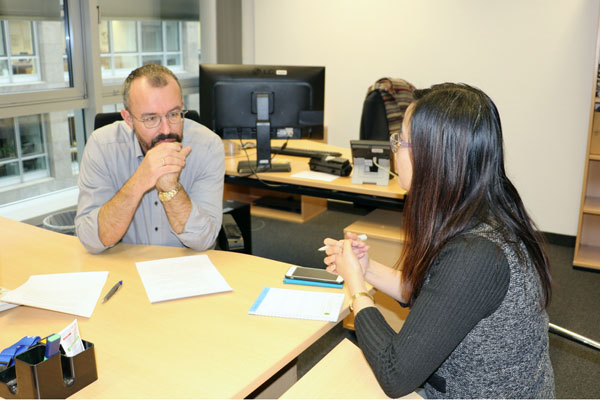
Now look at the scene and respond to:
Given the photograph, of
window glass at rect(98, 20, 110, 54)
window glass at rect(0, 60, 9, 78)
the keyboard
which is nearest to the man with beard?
the keyboard

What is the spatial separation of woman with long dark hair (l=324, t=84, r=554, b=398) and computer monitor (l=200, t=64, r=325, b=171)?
1.81 meters

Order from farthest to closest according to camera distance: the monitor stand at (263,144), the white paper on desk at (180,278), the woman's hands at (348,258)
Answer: the monitor stand at (263,144)
the white paper on desk at (180,278)
the woman's hands at (348,258)

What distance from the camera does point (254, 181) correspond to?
9.86 ft

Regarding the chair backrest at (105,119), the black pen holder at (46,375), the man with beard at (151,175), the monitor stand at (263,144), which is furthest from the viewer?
the monitor stand at (263,144)

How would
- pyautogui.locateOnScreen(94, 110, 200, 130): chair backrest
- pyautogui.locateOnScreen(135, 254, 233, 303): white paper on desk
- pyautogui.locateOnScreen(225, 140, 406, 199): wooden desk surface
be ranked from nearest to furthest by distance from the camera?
1. pyautogui.locateOnScreen(135, 254, 233, 303): white paper on desk
2. pyautogui.locateOnScreen(94, 110, 200, 130): chair backrest
3. pyautogui.locateOnScreen(225, 140, 406, 199): wooden desk surface

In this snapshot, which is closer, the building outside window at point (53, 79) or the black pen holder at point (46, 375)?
the black pen holder at point (46, 375)

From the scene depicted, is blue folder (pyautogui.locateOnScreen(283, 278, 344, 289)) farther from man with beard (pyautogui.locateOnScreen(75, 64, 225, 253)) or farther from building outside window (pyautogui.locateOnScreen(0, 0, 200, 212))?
building outside window (pyautogui.locateOnScreen(0, 0, 200, 212))

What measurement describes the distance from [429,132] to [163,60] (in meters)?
3.89

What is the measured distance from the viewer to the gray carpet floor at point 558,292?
8.23 feet

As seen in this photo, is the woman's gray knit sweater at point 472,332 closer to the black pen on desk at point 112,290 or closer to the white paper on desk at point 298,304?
the white paper on desk at point 298,304

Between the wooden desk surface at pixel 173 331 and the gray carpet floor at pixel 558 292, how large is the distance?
822 millimetres

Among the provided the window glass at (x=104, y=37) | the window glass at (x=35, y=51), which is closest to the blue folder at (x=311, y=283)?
the window glass at (x=35, y=51)

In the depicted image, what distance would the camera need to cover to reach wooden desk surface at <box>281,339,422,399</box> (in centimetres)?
119

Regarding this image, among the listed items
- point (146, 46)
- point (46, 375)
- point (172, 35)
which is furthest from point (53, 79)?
point (46, 375)
